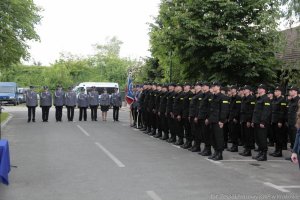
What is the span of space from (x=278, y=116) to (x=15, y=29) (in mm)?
16912

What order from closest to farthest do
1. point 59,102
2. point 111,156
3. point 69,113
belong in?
point 111,156
point 59,102
point 69,113

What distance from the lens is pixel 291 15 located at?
14.8 m

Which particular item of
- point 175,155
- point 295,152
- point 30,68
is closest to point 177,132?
point 175,155

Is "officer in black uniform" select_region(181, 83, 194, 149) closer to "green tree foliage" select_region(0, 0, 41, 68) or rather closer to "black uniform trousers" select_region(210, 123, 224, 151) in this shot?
"black uniform trousers" select_region(210, 123, 224, 151)

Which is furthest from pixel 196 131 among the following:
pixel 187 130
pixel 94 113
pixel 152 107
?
pixel 94 113

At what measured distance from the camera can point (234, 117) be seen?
46.1 feet

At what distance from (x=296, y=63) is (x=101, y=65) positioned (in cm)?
5904

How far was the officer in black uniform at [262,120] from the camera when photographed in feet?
38.2

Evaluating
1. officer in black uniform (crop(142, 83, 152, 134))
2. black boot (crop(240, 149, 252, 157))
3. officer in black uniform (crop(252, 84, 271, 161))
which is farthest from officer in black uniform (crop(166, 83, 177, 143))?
officer in black uniform (crop(252, 84, 271, 161))

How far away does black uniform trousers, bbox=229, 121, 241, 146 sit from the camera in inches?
542

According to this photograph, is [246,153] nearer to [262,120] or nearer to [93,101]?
[262,120]

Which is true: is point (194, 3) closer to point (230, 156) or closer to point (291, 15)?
point (291, 15)

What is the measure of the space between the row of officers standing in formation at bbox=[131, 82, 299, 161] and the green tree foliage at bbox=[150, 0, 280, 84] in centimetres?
344

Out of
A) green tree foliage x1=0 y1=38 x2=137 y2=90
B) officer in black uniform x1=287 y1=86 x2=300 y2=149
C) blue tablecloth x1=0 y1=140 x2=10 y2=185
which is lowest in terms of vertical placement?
blue tablecloth x1=0 y1=140 x2=10 y2=185
